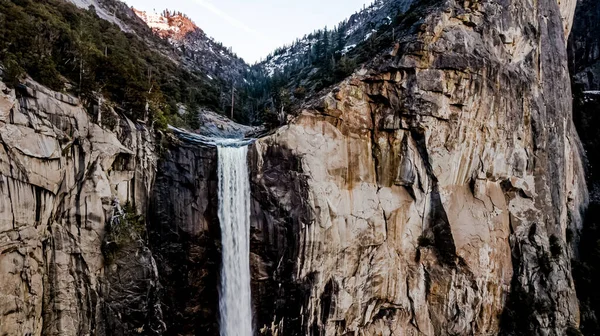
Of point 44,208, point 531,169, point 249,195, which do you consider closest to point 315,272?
point 249,195

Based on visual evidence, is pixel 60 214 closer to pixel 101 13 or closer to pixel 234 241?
pixel 234 241

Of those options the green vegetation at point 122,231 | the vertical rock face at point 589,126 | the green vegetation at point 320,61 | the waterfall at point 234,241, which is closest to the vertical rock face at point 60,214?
the green vegetation at point 122,231

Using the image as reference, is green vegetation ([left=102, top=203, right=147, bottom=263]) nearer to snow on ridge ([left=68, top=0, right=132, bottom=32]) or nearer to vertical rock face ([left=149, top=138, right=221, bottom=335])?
vertical rock face ([left=149, top=138, right=221, bottom=335])

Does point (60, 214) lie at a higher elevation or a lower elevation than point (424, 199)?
lower

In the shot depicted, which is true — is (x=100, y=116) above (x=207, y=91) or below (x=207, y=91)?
below

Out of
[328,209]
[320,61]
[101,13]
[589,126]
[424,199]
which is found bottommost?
[328,209]

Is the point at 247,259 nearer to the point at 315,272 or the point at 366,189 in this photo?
the point at 315,272

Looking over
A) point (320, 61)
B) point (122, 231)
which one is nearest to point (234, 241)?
point (122, 231)

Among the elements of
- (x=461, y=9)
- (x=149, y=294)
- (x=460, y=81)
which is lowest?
(x=149, y=294)
